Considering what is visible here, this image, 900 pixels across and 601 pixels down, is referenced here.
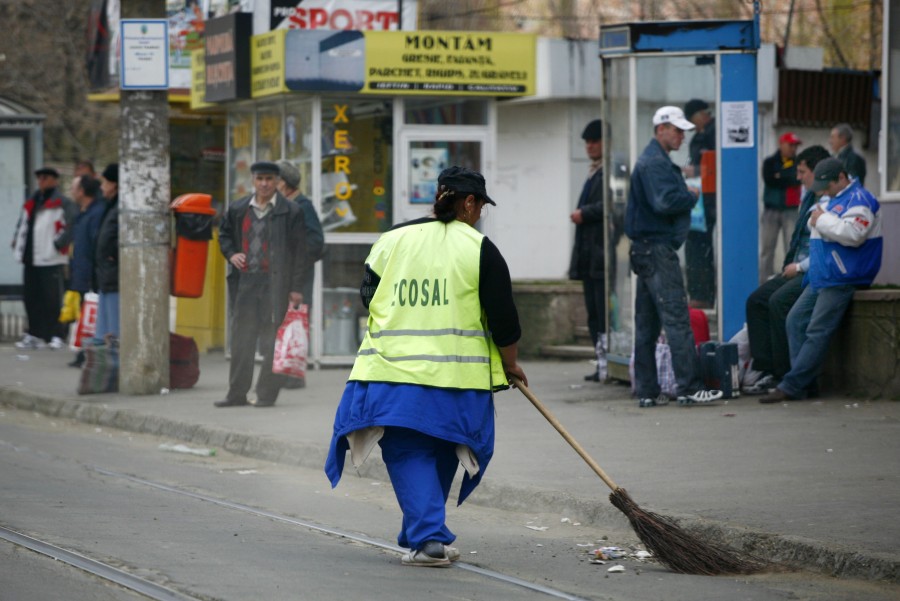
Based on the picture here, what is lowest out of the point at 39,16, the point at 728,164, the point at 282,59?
the point at 728,164

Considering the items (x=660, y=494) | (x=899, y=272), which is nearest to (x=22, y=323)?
(x=899, y=272)

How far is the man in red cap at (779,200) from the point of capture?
54.6 feet

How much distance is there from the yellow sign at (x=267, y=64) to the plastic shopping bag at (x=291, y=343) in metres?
2.97

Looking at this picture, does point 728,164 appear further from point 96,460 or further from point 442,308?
point 442,308

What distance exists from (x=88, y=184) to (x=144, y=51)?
3575mm

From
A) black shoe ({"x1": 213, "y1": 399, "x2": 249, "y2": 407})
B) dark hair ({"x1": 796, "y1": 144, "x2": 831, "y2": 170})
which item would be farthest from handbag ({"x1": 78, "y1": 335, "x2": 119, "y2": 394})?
dark hair ({"x1": 796, "y1": 144, "x2": 831, "y2": 170})

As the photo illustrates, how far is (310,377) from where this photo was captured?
14422 mm

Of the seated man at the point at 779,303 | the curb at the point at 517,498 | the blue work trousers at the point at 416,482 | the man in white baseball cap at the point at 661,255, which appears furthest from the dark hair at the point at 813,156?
the blue work trousers at the point at 416,482

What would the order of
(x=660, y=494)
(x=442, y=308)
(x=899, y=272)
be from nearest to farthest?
(x=442, y=308) → (x=660, y=494) → (x=899, y=272)

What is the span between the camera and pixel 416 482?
6.36 meters

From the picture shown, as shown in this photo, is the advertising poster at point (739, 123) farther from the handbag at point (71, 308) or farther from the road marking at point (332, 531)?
the handbag at point (71, 308)

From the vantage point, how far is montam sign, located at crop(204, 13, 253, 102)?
1503cm

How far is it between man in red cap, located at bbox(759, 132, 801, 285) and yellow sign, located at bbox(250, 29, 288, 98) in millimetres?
5848

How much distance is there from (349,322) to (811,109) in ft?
29.5
